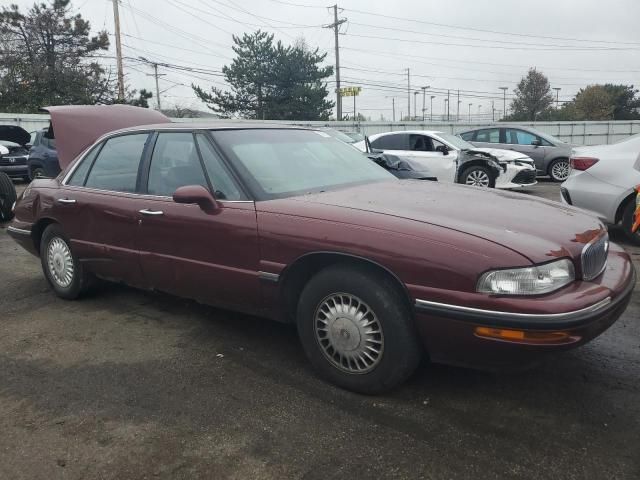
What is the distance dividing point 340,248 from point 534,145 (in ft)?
41.5

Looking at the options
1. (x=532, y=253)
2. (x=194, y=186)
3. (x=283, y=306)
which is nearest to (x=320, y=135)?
(x=194, y=186)

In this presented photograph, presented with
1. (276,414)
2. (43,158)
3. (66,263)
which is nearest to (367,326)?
(276,414)

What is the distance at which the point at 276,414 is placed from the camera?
2.68 meters

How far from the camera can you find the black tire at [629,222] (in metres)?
5.85

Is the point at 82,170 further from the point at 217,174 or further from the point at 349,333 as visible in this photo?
the point at 349,333

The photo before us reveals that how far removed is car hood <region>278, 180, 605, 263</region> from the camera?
253cm

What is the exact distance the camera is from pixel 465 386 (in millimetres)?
2930

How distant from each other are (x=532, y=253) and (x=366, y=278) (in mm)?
784

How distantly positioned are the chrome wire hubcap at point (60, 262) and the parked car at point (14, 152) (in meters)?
10.9

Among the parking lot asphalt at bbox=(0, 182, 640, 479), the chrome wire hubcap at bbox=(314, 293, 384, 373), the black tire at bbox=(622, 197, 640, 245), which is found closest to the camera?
the parking lot asphalt at bbox=(0, 182, 640, 479)

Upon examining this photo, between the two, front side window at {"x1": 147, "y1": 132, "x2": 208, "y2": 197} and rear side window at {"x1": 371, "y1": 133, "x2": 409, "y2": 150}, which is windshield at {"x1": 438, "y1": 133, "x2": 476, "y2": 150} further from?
front side window at {"x1": 147, "y1": 132, "x2": 208, "y2": 197}

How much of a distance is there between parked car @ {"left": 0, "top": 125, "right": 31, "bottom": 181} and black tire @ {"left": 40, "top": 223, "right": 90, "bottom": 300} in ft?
35.6

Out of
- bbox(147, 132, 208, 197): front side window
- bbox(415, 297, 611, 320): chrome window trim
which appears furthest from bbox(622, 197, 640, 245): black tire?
bbox(147, 132, 208, 197): front side window

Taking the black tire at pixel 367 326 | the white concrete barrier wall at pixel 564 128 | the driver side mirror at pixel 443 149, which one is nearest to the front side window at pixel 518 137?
A: the driver side mirror at pixel 443 149
